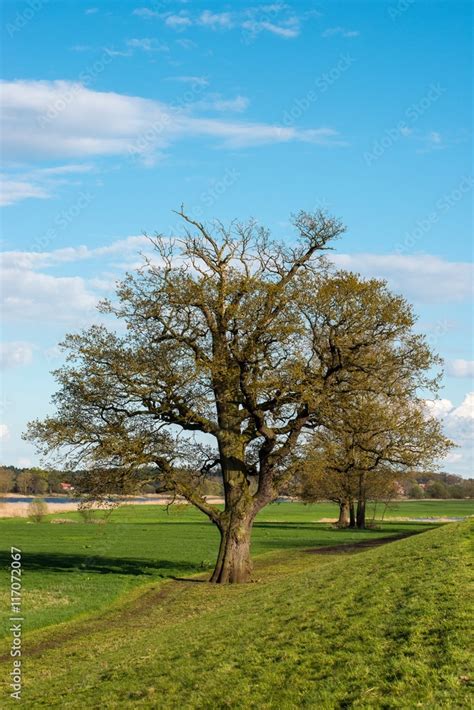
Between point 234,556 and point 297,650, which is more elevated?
point 297,650

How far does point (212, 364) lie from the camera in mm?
32312

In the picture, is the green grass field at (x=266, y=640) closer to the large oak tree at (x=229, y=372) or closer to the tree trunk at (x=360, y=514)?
the large oak tree at (x=229, y=372)

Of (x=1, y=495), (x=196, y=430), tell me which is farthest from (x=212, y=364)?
(x=1, y=495)

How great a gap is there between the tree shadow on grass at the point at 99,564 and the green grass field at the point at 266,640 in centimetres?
605

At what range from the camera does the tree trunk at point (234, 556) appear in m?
34.2

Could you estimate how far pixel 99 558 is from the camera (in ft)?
162

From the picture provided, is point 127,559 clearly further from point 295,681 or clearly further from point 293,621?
point 295,681

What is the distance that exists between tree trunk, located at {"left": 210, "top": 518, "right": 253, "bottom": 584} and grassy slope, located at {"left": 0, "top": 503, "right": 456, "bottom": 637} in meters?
4.12

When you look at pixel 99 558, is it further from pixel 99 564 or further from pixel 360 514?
pixel 360 514

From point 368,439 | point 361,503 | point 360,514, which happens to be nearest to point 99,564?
point 368,439

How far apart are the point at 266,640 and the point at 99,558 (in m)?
34.8

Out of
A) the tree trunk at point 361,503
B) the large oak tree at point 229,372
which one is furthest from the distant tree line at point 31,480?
the tree trunk at point 361,503

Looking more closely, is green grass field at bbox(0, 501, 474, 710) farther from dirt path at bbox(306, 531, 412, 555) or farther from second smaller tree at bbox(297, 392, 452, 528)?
dirt path at bbox(306, 531, 412, 555)

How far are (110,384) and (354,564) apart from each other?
13.2m
